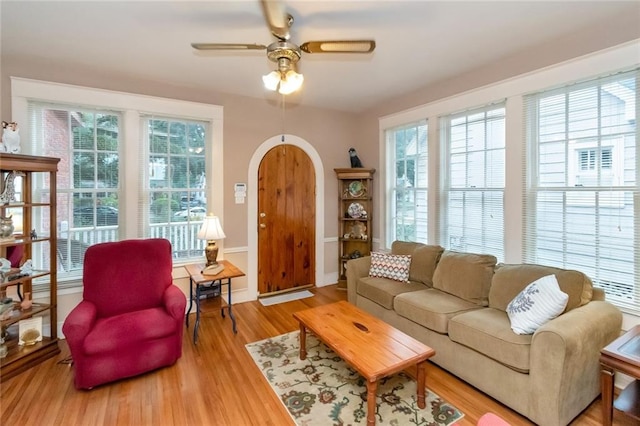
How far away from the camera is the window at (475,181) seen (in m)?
2.98

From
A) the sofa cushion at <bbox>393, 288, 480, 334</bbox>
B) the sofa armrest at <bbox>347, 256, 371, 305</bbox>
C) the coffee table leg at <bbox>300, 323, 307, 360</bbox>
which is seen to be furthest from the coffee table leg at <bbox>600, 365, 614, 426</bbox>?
the sofa armrest at <bbox>347, 256, 371, 305</bbox>

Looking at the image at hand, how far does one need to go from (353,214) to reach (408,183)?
0.93 meters

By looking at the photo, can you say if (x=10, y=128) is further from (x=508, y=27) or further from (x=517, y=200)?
(x=517, y=200)

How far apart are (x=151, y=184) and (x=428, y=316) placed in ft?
10.5

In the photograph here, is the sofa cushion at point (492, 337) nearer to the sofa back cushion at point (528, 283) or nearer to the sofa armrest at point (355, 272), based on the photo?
the sofa back cushion at point (528, 283)

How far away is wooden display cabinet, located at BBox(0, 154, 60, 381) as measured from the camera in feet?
7.92

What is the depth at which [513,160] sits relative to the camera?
110 inches

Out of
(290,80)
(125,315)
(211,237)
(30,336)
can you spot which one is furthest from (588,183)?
(30,336)

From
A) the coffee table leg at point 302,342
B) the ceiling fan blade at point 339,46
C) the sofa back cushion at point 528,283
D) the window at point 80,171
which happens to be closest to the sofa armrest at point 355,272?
the coffee table leg at point 302,342

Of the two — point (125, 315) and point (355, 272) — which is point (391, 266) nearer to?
point (355, 272)

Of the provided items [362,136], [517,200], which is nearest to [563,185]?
[517,200]

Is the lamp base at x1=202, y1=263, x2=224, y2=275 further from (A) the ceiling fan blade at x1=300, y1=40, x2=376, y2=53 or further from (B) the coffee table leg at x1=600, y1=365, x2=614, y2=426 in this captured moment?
(B) the coffee table leg at x1=600, y1=365, x2=614, y2=426

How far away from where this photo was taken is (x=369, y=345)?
200cm

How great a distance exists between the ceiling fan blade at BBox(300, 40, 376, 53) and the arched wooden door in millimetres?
2223
